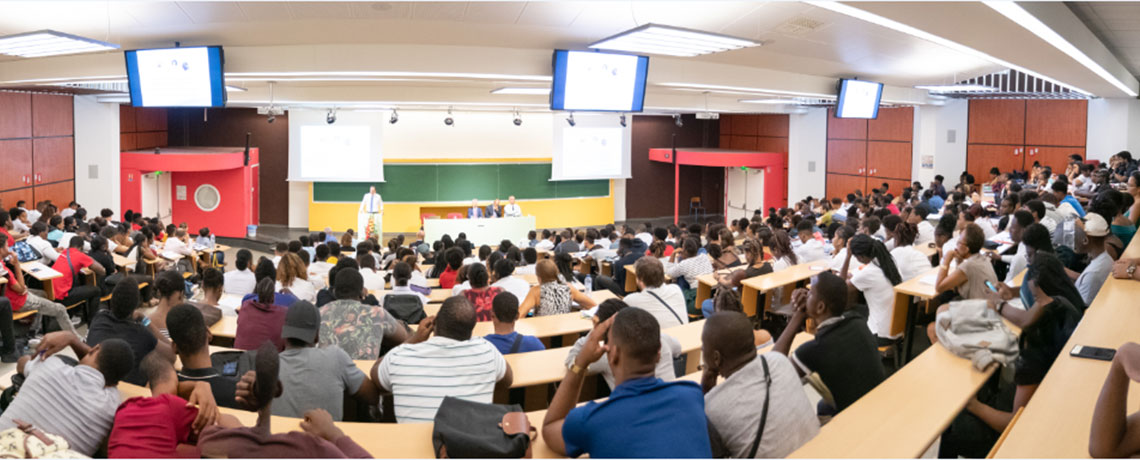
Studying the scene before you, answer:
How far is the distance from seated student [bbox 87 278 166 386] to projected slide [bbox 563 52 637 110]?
4243mm

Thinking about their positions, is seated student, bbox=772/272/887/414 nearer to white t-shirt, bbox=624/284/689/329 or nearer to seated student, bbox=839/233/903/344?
white t-shirt, bbox=624/284/689/329

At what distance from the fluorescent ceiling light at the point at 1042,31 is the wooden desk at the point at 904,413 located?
6.36 ft

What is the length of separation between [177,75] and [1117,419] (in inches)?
282

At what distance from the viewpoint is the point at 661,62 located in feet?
30.5

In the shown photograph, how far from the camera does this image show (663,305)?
17.5 feet

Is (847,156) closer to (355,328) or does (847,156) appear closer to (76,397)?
(355,328)

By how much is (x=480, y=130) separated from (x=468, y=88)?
6.62 meters

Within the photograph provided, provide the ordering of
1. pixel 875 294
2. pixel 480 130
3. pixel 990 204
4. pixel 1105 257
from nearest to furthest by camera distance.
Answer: pixel 1105 257, pixel 875 294, pixel 990 204, pixel 480 130

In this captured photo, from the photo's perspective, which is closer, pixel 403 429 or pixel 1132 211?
pixel 403 429

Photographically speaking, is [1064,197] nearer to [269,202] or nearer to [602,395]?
[602,395]

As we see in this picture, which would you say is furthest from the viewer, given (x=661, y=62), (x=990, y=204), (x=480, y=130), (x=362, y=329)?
(x=480, y=130)

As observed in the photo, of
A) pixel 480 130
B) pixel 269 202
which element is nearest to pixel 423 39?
pixel 480 130

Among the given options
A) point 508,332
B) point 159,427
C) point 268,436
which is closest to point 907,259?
point 508,332

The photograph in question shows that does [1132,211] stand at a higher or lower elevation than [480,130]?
lower
